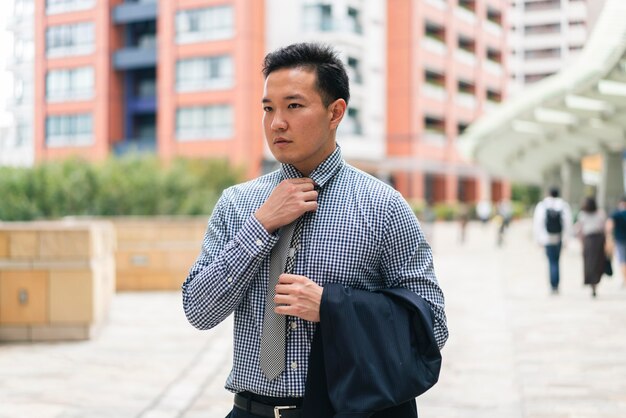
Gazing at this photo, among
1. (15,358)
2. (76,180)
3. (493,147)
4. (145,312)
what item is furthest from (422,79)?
(15,358)

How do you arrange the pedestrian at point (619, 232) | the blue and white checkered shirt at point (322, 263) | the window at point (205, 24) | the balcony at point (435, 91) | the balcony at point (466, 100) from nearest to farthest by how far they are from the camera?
the blue and white checkered shirt at point (322, 263)
the pedestrian at point (619, 232)
the window at point (205, 24)
the balcony at point (435, 91)
the balcony at point (466, 100)

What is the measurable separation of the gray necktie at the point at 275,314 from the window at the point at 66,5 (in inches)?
→ 2072

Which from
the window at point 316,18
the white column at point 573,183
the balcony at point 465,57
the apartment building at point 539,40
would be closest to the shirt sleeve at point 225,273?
the white column at point 573,183

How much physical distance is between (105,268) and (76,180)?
6.98 meters

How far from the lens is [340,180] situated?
2270 mm

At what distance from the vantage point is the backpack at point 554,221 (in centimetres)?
Answer: 1338

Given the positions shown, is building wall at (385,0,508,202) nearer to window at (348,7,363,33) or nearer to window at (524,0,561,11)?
window at (348,7,363,33)

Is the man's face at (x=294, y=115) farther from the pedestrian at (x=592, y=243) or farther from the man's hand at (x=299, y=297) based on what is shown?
the pedestrian at (x=592, y=243)

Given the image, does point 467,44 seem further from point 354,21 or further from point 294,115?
point 294,115

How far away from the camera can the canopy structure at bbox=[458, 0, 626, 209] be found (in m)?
14.1

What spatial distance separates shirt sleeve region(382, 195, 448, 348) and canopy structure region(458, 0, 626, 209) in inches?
322

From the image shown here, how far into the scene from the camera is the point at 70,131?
5331 centimetres

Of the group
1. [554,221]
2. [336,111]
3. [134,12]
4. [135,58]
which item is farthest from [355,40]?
[336,111]

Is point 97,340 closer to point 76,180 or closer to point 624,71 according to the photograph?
point 76,180
